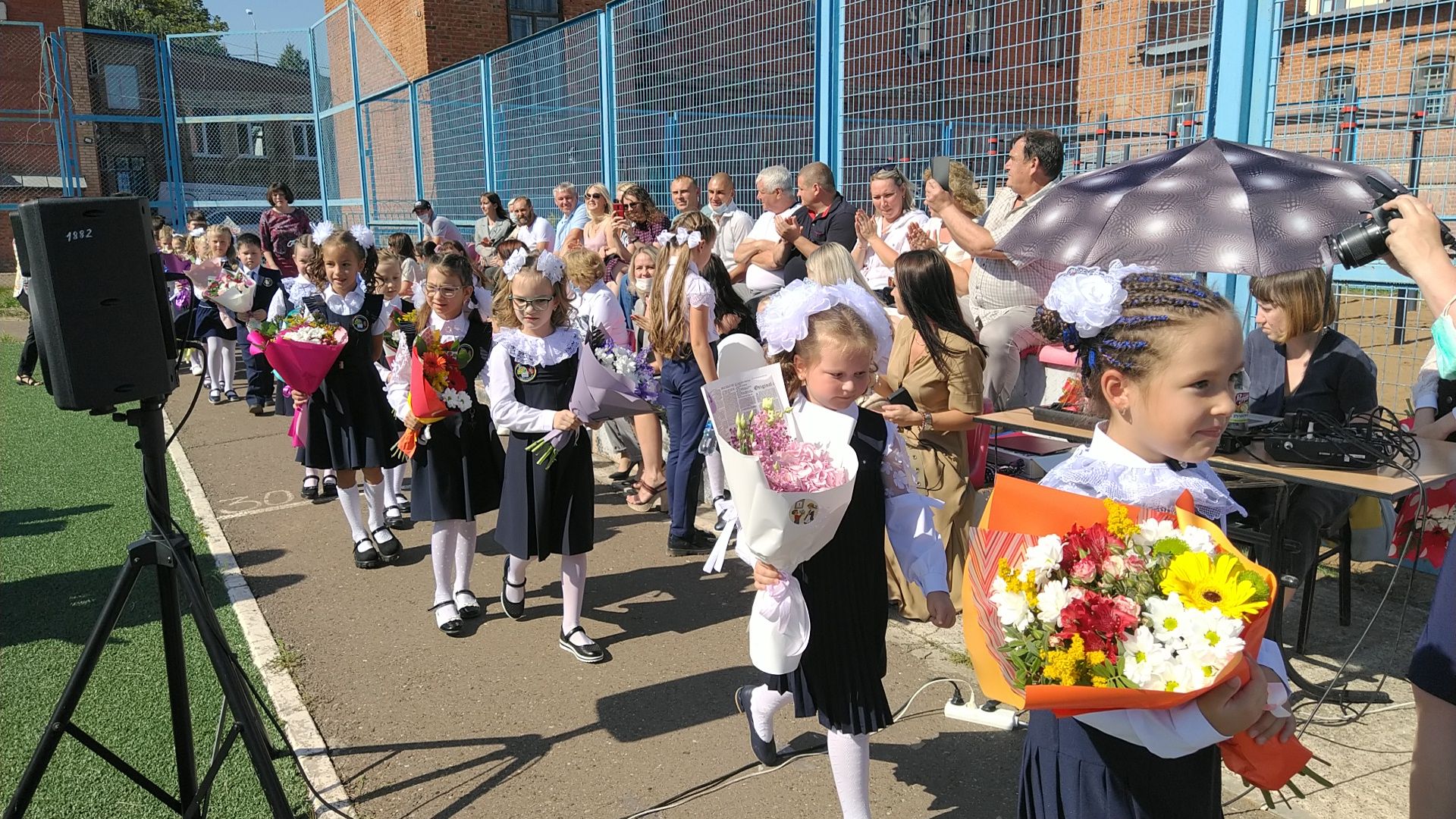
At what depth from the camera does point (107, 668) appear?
4426 mm

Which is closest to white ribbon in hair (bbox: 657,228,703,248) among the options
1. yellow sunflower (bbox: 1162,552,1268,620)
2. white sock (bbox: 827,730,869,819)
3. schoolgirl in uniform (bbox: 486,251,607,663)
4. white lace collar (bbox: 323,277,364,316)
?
schoolgirl in uniform (bbox: 486,251,607,663)

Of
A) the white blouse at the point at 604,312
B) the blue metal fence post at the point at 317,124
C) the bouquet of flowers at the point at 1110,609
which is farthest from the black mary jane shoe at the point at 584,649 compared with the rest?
the blue metal fence post at the point at 317,124

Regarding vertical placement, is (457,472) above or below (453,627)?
above

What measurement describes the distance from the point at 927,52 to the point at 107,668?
5962 millimetres

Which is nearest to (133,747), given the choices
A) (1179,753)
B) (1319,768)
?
(1179,753)

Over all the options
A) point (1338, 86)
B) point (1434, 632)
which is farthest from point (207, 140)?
point (1434, 632)

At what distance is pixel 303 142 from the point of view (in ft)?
69.5

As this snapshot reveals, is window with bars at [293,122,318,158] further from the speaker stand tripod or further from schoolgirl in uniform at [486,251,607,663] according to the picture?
the speaker stand tripod

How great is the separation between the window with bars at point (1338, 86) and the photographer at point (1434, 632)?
9.90ft

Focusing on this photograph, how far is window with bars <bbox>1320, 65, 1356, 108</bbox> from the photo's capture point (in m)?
5.00

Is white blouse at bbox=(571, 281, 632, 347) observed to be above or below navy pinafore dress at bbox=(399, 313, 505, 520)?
above

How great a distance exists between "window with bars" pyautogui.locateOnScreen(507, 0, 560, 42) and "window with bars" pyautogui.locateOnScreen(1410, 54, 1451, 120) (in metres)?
19.6

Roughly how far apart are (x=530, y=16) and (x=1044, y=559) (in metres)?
23.5

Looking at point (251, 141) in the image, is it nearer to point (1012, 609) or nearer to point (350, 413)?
point (350, 413)
